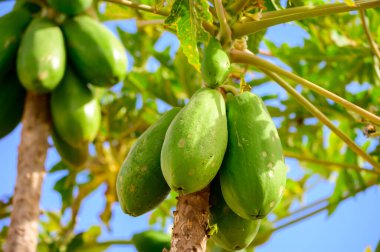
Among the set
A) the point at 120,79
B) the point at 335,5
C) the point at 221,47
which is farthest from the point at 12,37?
the point at 335,5

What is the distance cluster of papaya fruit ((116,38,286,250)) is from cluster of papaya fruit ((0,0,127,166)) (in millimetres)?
1039

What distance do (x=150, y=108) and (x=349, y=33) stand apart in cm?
116

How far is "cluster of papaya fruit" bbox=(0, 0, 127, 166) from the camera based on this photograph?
8.63ft

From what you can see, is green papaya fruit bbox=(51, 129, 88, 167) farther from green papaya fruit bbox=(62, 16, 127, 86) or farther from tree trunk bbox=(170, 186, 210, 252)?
tree trunk bbox=(170, 186, 210, 252)

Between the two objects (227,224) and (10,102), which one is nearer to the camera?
(227,224)

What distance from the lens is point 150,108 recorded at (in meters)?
3.37

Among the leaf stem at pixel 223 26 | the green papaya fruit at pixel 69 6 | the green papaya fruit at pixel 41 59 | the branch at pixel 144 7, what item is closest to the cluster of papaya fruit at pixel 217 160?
the leaf stem at pixel 223 26

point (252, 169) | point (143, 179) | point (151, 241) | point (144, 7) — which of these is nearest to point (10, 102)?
point (151, 241)

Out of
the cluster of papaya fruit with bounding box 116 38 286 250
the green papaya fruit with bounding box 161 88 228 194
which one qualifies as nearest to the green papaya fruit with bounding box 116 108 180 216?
the cluster of papaya fruit with bounding box 116 38 286 250

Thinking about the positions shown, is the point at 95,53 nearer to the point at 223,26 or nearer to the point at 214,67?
the point at 223,26

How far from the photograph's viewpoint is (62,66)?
2707 millimetres

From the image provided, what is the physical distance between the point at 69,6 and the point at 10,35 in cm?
31

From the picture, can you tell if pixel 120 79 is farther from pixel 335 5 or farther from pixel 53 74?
pixel 335 5

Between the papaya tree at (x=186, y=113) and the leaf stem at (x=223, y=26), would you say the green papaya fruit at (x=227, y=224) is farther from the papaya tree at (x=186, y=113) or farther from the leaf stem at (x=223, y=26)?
the leaf stem at (x=223, y=26)
